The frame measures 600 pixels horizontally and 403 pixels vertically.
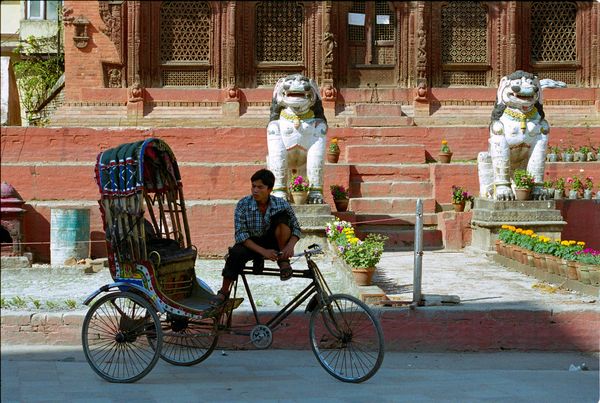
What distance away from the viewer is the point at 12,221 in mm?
13414

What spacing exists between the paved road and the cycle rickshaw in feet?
0.57

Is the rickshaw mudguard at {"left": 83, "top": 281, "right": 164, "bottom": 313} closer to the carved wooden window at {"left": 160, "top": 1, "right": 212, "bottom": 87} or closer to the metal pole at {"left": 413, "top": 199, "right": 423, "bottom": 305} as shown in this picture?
the metal pole at {"left": 413, "top": 199, "right": 423, "bottom": 305}

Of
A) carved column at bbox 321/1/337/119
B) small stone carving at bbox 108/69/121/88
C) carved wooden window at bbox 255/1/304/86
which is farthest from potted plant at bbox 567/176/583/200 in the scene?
small stone carving at bbox 108/69/121/88

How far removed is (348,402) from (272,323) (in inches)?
48.9

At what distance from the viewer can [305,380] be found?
7113mm

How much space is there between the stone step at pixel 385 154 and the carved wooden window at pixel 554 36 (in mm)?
5896

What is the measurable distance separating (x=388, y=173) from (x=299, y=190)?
3828mm

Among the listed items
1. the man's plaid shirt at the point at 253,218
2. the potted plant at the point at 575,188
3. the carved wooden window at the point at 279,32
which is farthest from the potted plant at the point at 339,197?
the man's plaid shirt at the point at 253,218

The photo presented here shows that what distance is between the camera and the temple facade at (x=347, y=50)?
69.9 ft

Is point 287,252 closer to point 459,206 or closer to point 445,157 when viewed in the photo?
point 459,206

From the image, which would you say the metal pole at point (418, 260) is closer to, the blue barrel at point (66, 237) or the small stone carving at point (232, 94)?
the blue barrel at point (66, 237)

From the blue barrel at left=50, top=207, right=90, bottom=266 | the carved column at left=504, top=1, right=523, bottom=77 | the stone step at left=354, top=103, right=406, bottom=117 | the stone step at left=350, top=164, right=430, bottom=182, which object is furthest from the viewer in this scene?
the carved column at left=504, top=1, right=523, bottom=77

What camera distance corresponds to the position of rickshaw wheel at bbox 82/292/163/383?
7023mm

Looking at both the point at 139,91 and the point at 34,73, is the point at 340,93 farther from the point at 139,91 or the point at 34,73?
the point at 34,73
